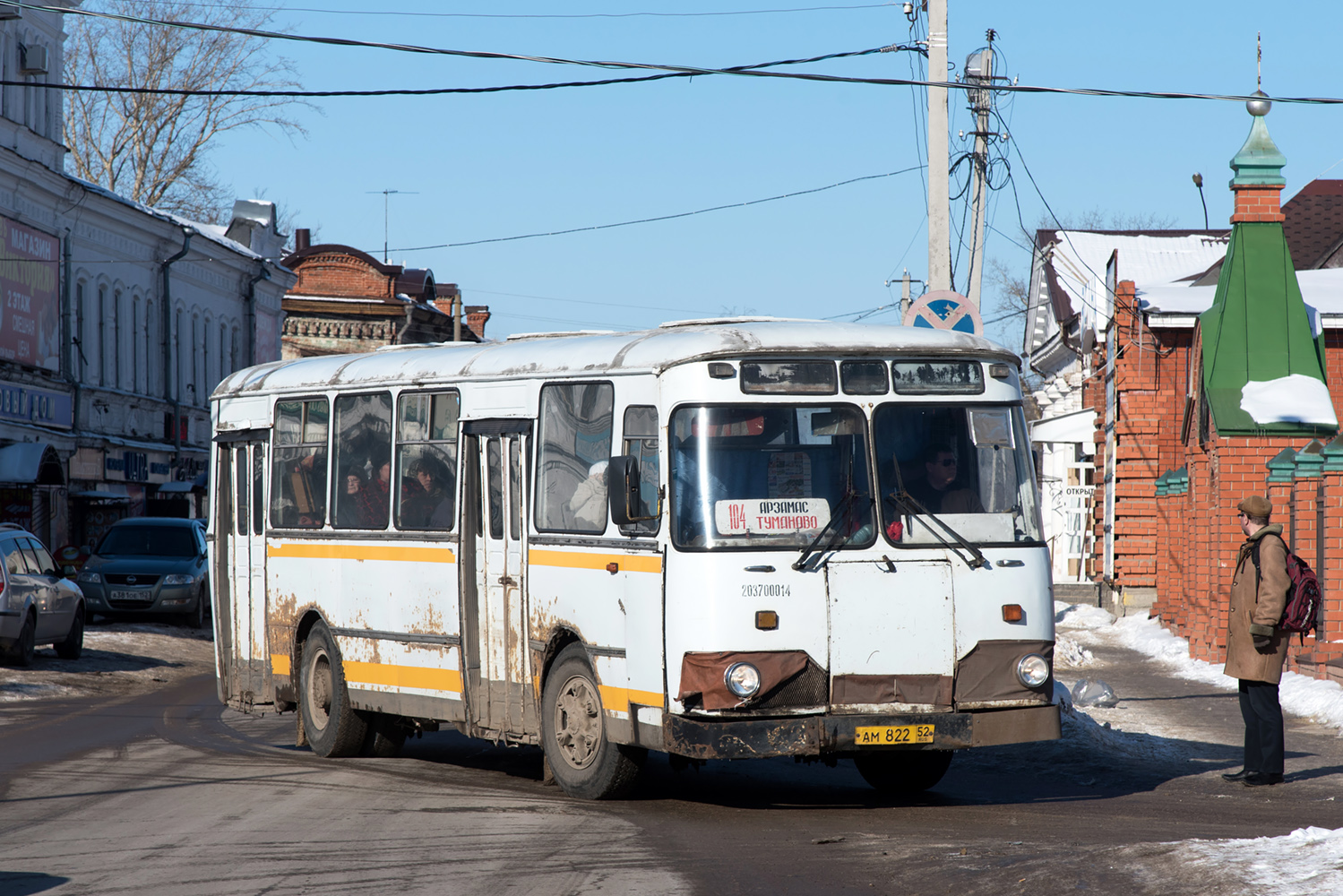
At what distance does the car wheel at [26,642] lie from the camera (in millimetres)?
21250

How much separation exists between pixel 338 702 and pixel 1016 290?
60.7 m

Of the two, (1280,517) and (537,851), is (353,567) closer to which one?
(537,851)

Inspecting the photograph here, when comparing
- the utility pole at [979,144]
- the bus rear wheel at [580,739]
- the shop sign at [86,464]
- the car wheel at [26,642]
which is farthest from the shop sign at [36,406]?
the bus rear wheel at [580,739]

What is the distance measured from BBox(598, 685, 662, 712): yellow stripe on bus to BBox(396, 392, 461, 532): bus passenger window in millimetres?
2101

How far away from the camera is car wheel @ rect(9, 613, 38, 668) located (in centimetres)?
2125

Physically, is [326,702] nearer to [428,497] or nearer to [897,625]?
[428,497]

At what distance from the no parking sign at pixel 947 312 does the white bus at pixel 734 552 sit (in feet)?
15.9

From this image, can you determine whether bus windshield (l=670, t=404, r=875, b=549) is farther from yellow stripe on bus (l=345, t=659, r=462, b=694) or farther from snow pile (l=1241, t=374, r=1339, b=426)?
snow pile (l=1241, t=374, r=1339, b=426)

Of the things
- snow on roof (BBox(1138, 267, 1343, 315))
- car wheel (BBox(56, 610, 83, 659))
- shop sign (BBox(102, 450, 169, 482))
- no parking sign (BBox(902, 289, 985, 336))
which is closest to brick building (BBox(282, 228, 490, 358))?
shop sign (BBox(102, 450, 169, 482))

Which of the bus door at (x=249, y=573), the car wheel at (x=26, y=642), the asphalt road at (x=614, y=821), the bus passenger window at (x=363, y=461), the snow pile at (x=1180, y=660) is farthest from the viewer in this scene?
the car wheel at (x=26, y=642)

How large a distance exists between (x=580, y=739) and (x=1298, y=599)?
4576 millimetres

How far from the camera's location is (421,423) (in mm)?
12461

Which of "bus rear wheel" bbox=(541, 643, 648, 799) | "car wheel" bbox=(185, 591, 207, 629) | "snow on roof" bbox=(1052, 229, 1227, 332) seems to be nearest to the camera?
"bus rear wheel" bbox=(541, 643, 648, 799)

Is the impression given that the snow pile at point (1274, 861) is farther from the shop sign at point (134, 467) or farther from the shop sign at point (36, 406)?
the shop sign at point (134, 467)
